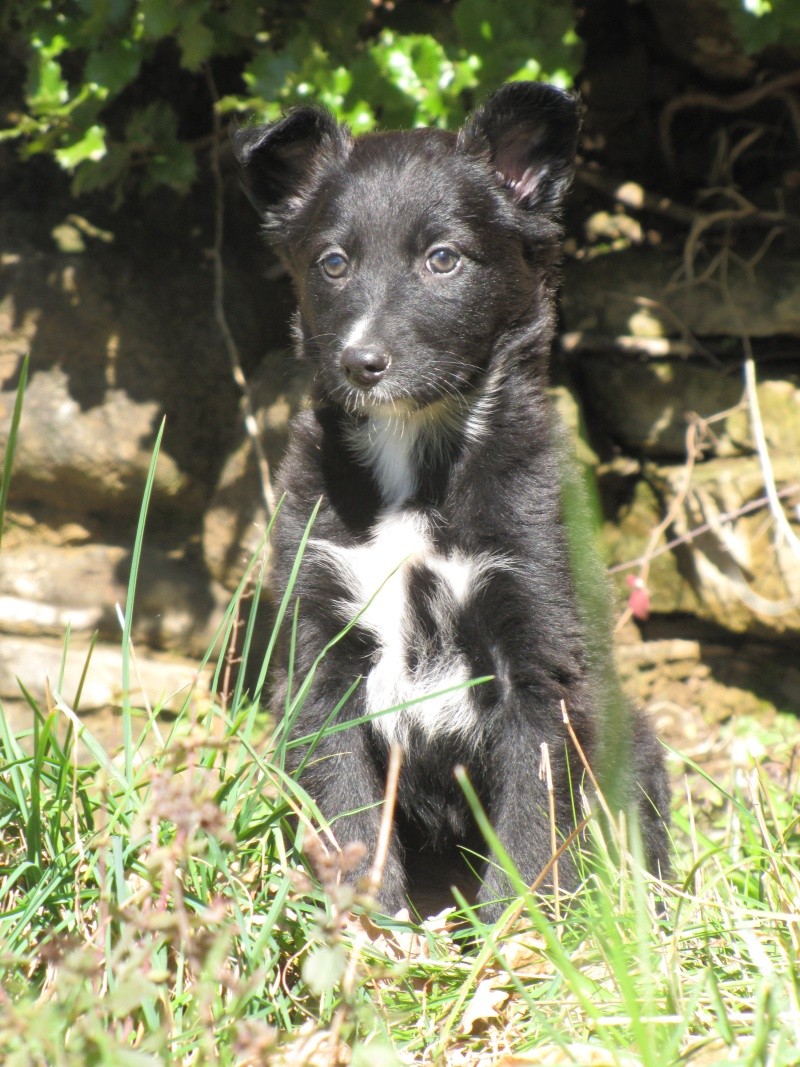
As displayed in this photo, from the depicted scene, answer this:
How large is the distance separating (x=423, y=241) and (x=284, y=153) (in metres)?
0.67

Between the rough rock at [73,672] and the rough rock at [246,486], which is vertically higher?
the rough rock at [246,486]

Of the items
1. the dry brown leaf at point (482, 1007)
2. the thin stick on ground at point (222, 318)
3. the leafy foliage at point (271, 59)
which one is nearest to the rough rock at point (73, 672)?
the thin stick on ground at point (222, 318)

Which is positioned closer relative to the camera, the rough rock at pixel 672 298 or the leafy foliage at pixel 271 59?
the leafy foliage at pixel 271 59

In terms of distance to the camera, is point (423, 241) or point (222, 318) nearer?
point (423, 241)

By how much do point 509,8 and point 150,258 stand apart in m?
1.94

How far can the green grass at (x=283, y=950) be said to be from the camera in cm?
159

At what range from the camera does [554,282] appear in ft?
10.6

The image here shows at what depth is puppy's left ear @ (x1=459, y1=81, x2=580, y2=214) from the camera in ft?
10.2

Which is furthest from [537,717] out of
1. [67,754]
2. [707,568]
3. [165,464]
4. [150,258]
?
[150,258]

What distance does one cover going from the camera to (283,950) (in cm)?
211

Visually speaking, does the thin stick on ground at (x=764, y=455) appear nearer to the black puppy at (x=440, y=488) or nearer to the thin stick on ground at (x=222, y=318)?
the black puppy at (x=440, y=488)

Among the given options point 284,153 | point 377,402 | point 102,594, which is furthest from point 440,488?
point 102,594

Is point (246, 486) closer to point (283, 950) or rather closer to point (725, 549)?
point (725, 549)

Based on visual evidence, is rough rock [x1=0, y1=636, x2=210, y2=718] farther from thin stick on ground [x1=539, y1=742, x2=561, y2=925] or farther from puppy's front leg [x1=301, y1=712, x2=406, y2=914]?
thin stick on ground [x1=539, y1=742, x2=561, y2=925]
